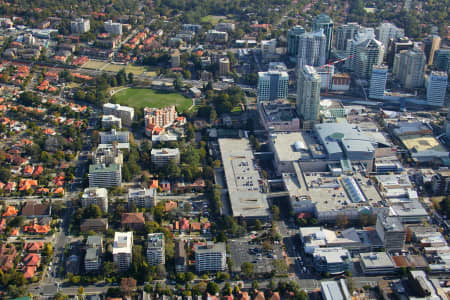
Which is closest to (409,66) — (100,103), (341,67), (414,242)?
(341,67)

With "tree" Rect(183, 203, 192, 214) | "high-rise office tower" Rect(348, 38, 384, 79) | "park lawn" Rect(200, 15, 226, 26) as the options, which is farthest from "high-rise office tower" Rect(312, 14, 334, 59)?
"tree" Rect(183, 203, 192, 214)

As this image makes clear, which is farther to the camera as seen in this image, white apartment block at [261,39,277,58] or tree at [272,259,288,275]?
white apartment block at [261,39,277,58]

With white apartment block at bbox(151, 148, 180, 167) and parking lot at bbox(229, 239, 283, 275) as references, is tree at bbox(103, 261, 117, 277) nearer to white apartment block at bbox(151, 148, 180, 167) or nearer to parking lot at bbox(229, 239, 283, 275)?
parking lot at bbox(229, 239, 283, 275)

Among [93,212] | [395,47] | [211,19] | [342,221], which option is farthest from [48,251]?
[211,19]

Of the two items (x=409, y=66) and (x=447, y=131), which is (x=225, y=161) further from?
(x=409, y=66)

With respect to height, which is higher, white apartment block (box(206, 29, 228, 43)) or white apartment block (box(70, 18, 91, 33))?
white apartment block (box(70, 18, 91, 33))
